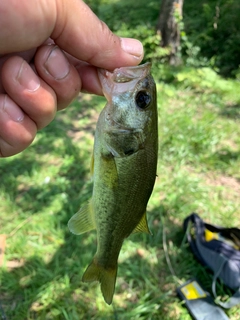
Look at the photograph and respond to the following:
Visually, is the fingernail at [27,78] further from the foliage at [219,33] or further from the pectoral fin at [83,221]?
the foliage at [219,33]

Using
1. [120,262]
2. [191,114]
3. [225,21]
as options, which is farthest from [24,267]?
[225,21]

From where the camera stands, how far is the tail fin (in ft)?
5.86

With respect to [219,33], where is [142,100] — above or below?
above

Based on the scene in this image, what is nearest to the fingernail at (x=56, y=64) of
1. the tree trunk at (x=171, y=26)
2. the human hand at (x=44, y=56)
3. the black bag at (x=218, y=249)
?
the human hand at (x=44, y=56)

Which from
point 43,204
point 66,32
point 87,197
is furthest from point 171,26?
point 66,32

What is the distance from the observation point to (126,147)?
1.62 m

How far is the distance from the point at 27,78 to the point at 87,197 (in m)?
2.25

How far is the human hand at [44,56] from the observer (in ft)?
4.98

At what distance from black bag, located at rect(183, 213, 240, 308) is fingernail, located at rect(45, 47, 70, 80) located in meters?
2.22

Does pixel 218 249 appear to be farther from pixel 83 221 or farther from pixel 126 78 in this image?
pixel 126 78

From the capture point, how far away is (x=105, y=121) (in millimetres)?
1632

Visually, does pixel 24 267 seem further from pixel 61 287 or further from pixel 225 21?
pixel 225 21

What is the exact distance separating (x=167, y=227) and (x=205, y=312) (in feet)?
3.13

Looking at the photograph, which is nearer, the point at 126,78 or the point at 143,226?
the point at 126,78
